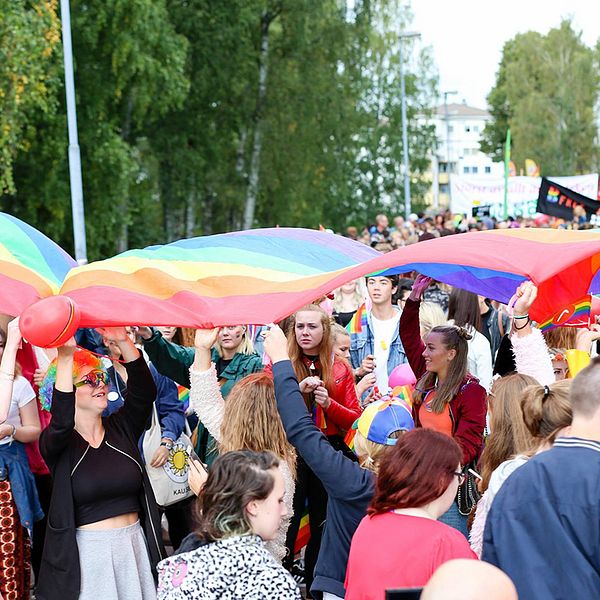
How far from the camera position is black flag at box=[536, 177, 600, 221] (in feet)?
60.2

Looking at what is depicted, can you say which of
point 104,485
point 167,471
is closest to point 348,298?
point 167,471

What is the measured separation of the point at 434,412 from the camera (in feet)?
18.5

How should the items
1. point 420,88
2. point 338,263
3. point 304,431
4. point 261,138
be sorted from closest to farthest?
1. point 304,431
2. point 338,263
3. point 261,138
4. point 420,88

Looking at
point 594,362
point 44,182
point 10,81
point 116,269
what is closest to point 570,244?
point 594,362

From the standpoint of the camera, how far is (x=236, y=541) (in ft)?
11.7

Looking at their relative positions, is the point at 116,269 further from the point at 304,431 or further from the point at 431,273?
the point at 431,273

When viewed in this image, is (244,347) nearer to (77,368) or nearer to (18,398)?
(18,398)

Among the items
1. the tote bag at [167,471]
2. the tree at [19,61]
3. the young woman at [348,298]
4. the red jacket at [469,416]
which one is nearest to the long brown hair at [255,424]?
the red jacket at [469,416]

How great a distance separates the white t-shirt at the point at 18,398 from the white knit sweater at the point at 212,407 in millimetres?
1099

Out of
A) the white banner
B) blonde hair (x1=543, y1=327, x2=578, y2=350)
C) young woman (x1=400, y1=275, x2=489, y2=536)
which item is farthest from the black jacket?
the white banner

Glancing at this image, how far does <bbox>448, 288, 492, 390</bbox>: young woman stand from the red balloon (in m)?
3.45

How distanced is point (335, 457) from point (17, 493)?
2269mm

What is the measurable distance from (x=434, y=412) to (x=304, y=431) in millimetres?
1580

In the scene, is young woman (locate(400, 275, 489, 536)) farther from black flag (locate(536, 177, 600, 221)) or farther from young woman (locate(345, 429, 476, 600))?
black flag (locate(536, 177, 600, 221))
